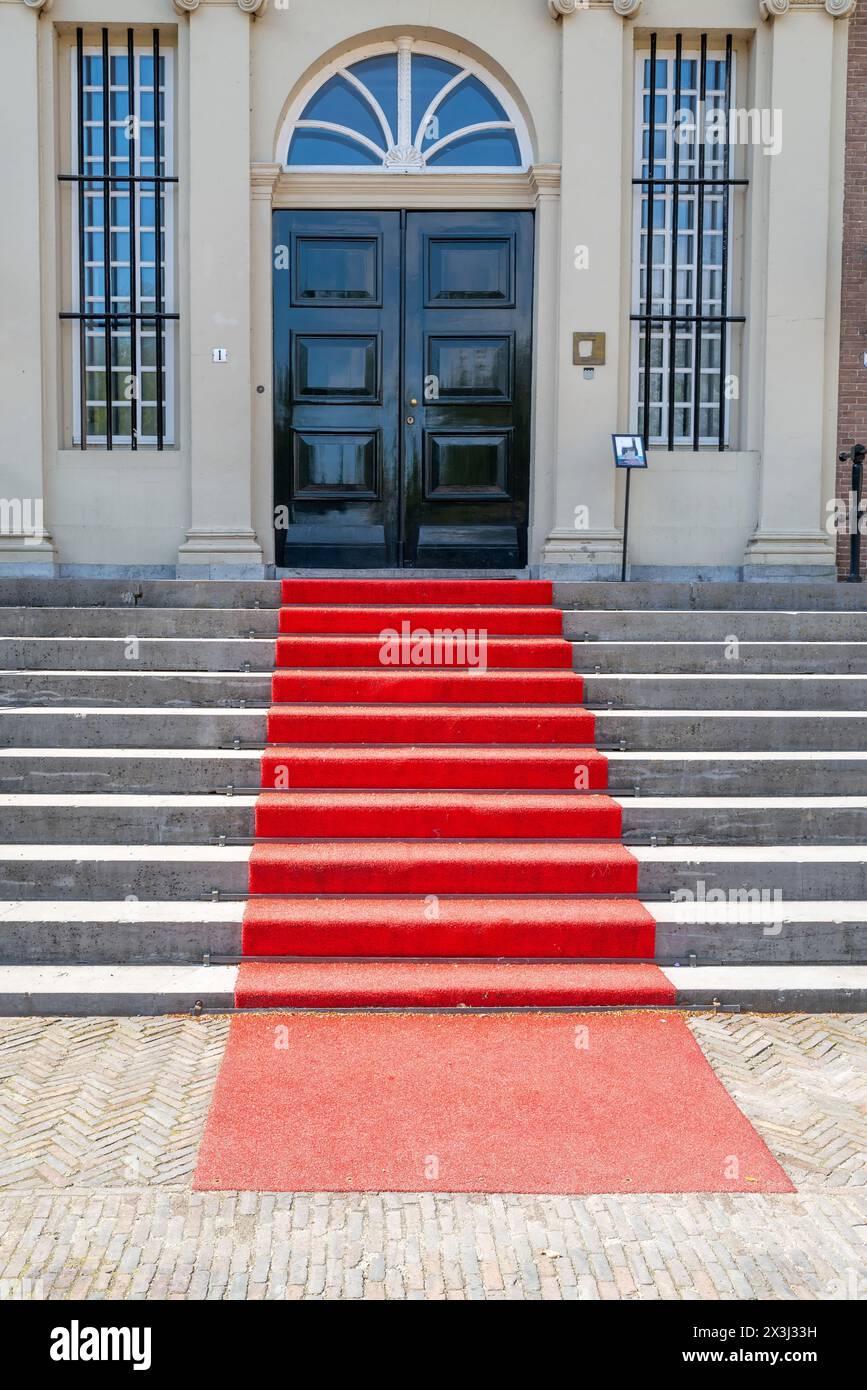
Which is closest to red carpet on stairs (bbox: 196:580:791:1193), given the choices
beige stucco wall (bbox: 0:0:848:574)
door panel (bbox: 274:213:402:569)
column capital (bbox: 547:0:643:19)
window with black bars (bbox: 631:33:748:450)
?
door panel (bbox: 274:213:402:569)

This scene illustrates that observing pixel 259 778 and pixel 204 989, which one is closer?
pixel 204 989

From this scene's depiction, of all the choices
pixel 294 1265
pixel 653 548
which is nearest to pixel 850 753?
pixel 653 548

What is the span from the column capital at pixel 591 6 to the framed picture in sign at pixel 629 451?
3.33 m

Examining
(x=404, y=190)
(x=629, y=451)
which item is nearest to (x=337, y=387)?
(x=404, y=190)

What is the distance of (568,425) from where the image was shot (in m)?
8.98

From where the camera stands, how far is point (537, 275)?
9.08 meters

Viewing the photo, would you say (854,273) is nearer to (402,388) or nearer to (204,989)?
(402,388)

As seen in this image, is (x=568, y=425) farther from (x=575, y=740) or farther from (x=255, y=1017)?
(x=255, y=1017)

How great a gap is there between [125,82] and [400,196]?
2.37 metres

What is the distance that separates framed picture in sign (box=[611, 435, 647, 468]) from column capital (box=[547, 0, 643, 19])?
3328mm

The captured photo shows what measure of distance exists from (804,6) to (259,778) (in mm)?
7519

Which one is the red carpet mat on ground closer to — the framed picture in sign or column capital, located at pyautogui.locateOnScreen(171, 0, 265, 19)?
the framed picture in sign

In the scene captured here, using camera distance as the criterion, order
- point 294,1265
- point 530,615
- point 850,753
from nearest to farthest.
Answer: point 294,1265 → point 850,753 → point 530,615

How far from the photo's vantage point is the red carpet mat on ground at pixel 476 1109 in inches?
135
